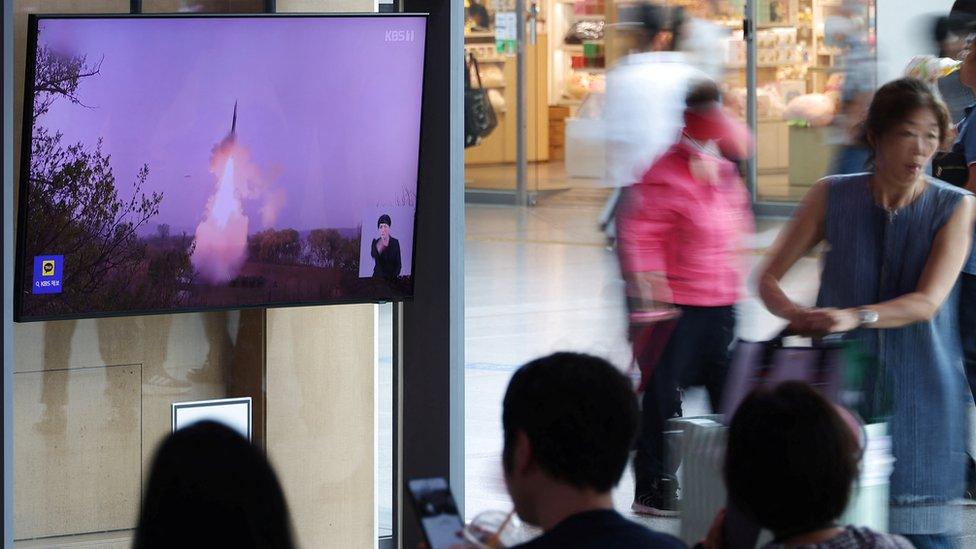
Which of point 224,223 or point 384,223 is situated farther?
point 384,223

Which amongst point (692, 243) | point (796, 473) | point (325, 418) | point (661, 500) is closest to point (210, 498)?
point (796, 473)

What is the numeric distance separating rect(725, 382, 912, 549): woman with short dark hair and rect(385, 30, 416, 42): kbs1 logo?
7.50 feet

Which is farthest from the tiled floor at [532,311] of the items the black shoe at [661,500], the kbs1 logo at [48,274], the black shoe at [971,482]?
the kbs1 logo at [48,274]

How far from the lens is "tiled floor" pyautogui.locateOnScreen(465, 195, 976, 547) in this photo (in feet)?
22.9

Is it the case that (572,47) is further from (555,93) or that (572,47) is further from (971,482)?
(971,482)

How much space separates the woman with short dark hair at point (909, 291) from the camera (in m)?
3.70

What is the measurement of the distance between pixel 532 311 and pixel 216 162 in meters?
6.67

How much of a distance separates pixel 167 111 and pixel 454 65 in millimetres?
909

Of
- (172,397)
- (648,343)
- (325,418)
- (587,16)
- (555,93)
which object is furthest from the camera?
(555,93)

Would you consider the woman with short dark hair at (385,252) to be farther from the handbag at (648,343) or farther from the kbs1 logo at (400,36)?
the handbag at (648,343)

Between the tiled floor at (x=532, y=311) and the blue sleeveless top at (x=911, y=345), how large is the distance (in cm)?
183

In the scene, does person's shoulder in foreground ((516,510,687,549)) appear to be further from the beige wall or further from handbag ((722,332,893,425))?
the beige wall

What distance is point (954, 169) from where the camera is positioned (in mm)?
6000

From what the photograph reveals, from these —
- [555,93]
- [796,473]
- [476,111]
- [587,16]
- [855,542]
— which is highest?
[587,16]
